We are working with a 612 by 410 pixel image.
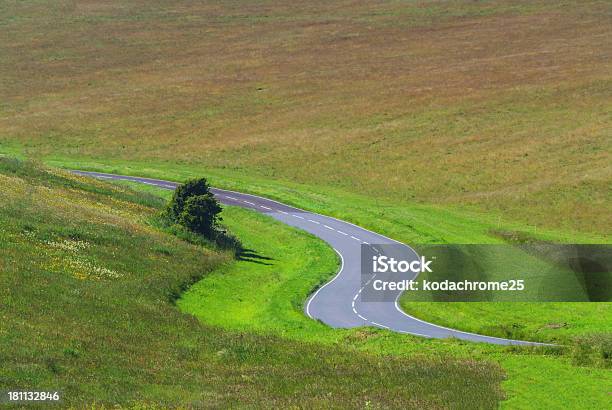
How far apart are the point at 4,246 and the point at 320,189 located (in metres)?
46.1

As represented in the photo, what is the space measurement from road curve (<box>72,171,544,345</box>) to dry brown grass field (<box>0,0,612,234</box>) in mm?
12185

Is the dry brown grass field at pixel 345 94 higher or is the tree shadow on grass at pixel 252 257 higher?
the dry brown grass field at pixel 345 94

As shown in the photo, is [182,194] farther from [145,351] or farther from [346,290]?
[145,351]

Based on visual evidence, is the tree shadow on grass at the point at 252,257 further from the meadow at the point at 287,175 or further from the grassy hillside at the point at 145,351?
the grassy hillside at the point at 145,351

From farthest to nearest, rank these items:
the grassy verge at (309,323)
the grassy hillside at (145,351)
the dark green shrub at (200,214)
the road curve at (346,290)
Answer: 1. the dark green shrub at (200,214)
2. the road curve at (346,290)
3. the grassy verge at (309,323)
4. the grassy hillside at (145,351)

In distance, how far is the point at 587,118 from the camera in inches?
4200

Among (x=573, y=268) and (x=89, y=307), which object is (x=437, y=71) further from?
(x=89, y=307)

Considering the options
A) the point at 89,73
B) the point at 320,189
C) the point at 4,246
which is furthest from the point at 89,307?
the point at 89,73

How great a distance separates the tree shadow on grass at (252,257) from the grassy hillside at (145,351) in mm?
5999

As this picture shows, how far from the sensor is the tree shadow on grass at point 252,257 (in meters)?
64.3

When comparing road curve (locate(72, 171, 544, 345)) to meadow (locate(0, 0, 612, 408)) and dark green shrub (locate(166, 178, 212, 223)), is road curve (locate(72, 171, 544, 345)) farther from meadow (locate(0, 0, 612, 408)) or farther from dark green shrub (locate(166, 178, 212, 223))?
dark green shrub (locate(166, 178, 212, 223))

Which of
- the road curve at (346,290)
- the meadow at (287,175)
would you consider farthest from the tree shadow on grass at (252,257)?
the road curve at (346,290)

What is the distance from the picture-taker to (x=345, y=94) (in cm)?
12569

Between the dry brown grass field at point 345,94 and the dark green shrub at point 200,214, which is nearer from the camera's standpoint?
the dark green shrub at point 200,214
